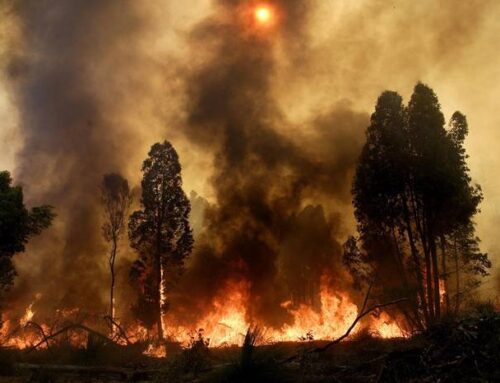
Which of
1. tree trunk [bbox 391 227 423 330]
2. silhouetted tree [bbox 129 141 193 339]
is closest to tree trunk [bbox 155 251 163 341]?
silhouetted tree [bbox 129 141 193 339]

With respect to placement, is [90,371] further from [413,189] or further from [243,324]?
[243,324]

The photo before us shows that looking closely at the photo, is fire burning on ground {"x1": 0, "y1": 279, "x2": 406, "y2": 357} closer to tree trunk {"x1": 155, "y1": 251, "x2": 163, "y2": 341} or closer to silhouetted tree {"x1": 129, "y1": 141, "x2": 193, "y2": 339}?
tree trunk {"x1": 155, "y1": 251, "x2": 163, "y2": 341}

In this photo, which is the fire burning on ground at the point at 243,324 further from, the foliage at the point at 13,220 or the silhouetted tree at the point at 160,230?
the foliage at the point at 13,220

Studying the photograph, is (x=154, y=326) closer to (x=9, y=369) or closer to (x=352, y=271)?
(x=352, y=271)

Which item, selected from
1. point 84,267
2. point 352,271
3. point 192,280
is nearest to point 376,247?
point 352,271

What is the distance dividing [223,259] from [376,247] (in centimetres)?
1536

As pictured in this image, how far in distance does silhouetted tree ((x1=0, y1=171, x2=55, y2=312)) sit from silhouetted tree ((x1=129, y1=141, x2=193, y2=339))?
435 inches

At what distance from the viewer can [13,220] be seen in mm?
21969

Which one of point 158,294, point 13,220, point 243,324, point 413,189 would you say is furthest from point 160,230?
point 413,189

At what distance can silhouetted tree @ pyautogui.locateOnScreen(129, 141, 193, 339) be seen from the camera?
1341 inches

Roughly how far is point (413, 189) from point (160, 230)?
20.4m

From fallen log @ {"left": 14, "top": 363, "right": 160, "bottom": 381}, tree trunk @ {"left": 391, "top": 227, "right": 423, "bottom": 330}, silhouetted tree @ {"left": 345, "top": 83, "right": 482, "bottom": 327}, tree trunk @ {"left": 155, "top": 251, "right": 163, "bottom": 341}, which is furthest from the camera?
tree trunk @ {"left": 155, "top": 251, "right": 163, "bottom": 341}

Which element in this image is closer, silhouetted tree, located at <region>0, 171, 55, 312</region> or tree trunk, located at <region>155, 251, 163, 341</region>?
silhouetted tree, located at <region>0, 171, 55, 312</region>

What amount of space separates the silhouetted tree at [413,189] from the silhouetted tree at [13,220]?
20.0 metres
